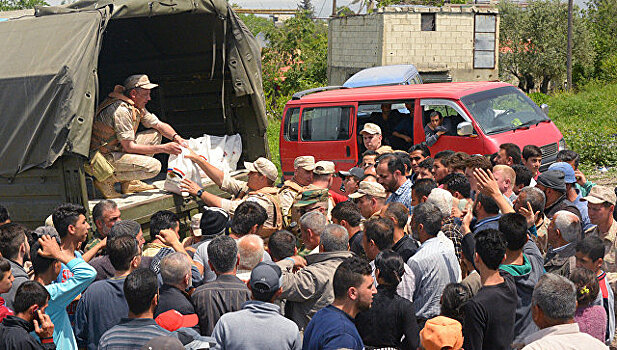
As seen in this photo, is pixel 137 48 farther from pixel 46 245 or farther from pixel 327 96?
pixel 46 245

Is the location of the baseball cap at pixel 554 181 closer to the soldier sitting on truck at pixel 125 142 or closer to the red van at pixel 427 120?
the red van at pixel 427 120

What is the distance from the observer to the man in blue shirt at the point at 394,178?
6703mm

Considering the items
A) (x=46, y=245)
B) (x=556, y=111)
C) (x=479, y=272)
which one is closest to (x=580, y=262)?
(x=479, y=272)

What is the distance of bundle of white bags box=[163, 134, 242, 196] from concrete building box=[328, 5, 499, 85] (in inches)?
729

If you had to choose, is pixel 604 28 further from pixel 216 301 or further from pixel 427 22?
pixel 216 301

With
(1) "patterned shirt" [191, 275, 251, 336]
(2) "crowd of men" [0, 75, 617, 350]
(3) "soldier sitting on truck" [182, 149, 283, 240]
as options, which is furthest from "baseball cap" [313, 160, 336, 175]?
(1) "patterned shirt" [191, 275, 251, 336]

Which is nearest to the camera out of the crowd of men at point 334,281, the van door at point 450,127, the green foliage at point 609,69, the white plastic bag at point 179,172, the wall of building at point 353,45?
the crowd of men at point 334,281

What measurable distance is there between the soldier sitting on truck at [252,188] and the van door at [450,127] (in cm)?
287

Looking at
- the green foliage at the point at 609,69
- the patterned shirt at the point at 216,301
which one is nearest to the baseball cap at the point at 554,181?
the patterned shirt at the point at 216,301

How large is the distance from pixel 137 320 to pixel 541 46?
1479 inches

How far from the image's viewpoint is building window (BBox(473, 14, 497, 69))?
26.7m

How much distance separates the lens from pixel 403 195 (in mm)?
6695

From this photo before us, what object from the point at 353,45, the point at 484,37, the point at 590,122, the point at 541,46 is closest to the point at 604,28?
the point at 541,46

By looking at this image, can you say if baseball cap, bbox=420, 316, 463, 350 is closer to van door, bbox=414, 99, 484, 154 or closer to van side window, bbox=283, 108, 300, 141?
van door, bbox=414, 99, 484, 154
